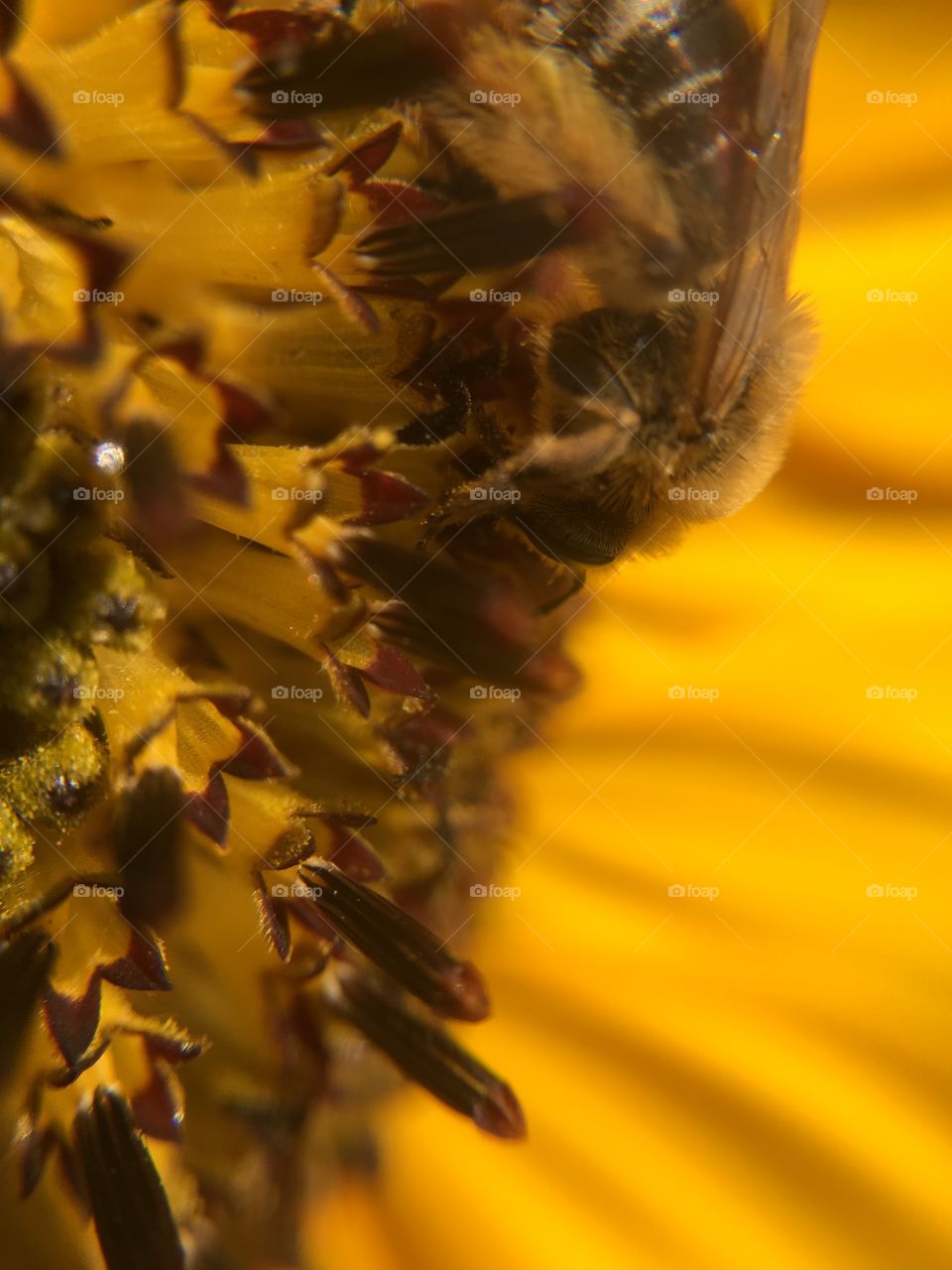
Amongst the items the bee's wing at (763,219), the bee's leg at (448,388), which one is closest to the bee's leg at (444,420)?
the bee's leg at (448,388)

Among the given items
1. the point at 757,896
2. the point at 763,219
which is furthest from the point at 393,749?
the point at 763,219

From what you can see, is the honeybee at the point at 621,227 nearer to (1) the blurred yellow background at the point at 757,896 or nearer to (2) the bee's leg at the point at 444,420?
(2) the bee's leg at the point at 444,420

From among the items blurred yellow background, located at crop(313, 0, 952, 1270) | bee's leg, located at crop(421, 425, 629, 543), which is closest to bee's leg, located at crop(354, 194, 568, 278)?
bee's leg, located at crop(421, 425, 629, 543)

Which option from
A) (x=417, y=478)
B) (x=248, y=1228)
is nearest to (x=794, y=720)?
(x=417, y=478)

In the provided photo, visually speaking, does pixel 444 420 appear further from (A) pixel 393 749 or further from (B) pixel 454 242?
(A) pixel 393 749

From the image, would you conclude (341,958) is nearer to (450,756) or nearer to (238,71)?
(450,756)

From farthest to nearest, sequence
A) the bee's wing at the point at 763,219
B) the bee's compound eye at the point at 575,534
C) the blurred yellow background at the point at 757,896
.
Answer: the blurred yellow background at the point at 757,896 → the bee's compound eye at the point at 575,534 → the bee's wing at the point at 763,219
